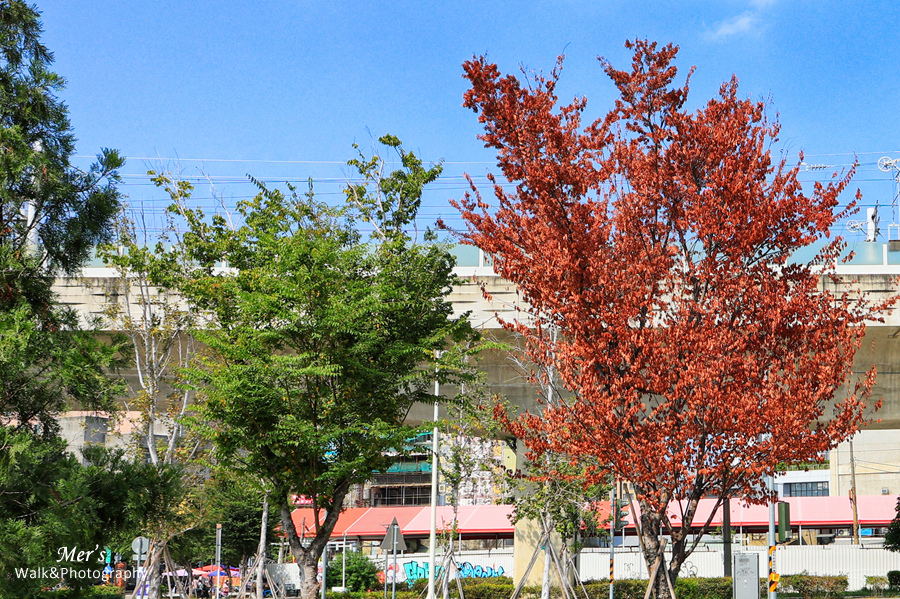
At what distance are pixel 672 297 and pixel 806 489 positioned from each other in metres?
65.1

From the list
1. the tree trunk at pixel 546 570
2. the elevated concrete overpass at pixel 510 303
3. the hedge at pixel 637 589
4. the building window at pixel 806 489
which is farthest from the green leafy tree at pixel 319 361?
the building window at pixel 806 489

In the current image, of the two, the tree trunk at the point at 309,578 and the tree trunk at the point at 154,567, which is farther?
the tree trunk at the point at 154,567

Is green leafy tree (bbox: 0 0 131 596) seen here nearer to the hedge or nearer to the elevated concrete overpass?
the elevated concrete overpass

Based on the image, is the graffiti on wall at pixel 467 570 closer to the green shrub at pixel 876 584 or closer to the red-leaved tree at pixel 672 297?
the green shrub at pixel 876 584

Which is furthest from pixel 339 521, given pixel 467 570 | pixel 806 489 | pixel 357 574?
pixel 806 489

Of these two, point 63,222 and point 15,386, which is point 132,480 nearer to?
point 15,386

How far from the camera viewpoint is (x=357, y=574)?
35906 mm

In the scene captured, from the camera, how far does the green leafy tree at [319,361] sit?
50.0 feet

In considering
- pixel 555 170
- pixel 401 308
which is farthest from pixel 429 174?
pixel 555 170

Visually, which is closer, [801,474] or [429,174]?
[429,174]

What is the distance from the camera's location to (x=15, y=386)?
9062mm

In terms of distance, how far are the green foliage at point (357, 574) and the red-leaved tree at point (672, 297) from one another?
27.8 metres

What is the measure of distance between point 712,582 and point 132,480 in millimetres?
24961

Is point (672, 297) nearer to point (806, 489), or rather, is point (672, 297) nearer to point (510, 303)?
point (510, 303)
